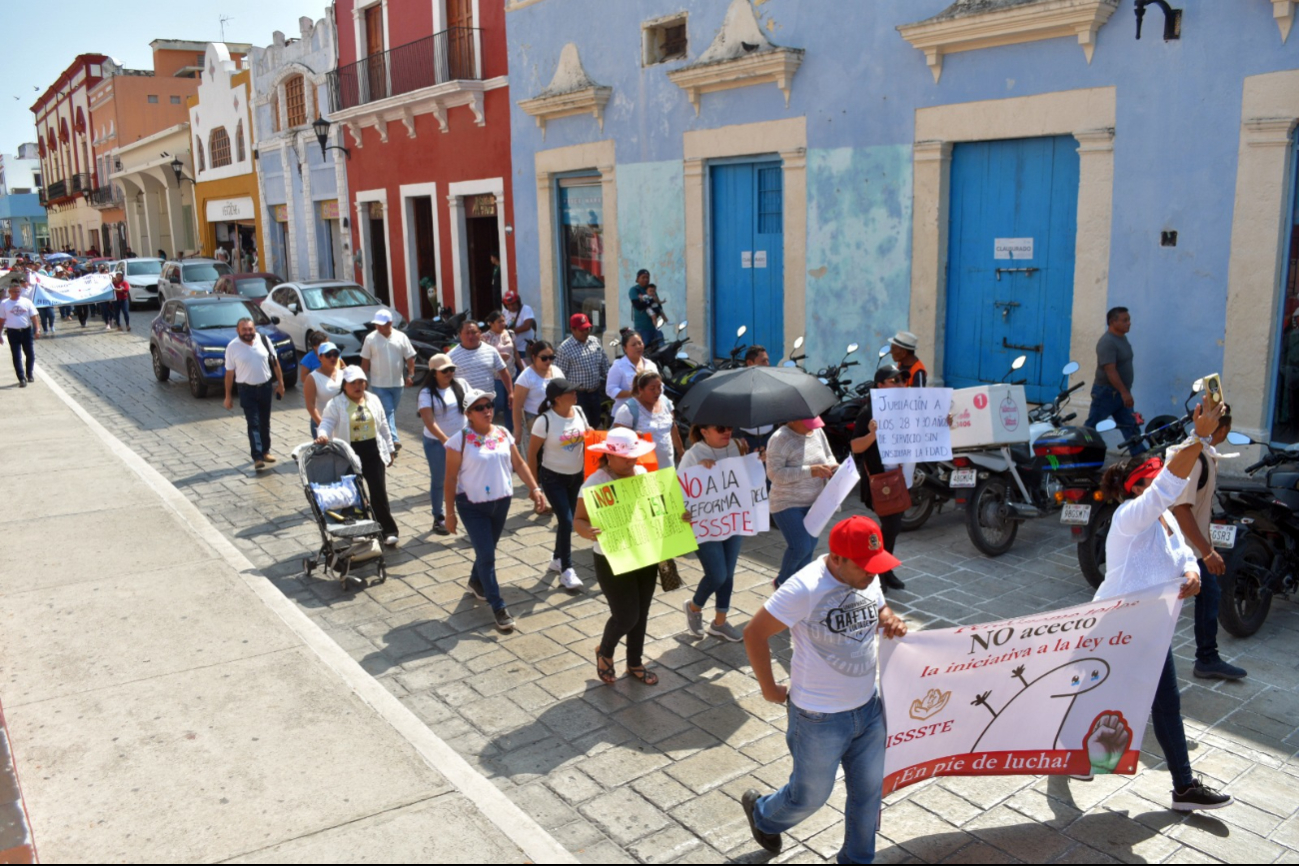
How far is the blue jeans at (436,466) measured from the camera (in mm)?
9141

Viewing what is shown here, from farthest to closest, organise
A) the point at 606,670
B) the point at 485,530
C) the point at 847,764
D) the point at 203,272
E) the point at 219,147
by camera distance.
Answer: the point at 219,147, the point at 203,272, the point at 485,530, the point at 606,670, the point at 847,764

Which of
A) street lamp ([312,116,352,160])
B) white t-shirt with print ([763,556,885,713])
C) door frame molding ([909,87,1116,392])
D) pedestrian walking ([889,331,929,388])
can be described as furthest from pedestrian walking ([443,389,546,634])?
street lamp ([312,116,352,160])

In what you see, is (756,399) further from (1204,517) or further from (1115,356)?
(1115,356)

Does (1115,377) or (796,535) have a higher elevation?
Result: (1115,377)

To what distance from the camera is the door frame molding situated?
1000 cm

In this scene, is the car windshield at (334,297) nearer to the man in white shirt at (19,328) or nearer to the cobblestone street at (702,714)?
the man in white shirt at (19,328)

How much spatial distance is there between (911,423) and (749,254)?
757 centimetres

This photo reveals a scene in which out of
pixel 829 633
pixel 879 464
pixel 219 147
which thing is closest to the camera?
pixel 829 633

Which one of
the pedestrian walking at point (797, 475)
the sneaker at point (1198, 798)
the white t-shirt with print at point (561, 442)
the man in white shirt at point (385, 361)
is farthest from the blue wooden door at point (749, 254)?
the sneaker at point (1198, 798)

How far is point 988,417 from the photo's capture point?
820 cm

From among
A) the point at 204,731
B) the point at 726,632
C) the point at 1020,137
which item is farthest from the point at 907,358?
the point at 204,731

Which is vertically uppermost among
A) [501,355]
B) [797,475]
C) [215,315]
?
[215,315]

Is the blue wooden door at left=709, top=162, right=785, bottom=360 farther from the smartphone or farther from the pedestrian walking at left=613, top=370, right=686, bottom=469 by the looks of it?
the smartphone

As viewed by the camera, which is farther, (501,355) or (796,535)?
(501,355)
